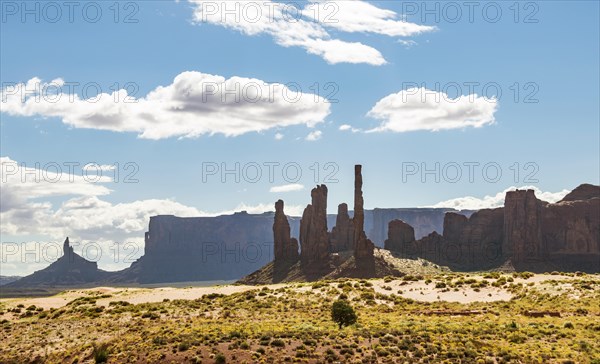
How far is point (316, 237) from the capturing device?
190 m

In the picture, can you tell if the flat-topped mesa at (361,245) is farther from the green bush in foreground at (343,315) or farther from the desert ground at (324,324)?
the green bush in foreground at (343,315)

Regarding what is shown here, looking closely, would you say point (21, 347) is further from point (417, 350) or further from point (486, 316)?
point (486, 316)

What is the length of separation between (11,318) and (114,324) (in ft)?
56.0

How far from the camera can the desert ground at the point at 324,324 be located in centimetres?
4888

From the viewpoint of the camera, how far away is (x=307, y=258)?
618ft

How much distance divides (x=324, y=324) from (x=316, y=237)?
130183 mm

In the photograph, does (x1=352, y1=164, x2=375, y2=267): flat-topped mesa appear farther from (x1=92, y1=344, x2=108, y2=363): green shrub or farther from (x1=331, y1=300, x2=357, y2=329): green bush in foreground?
(x1=92, y1=344, x2=108, y2=363): green shrub

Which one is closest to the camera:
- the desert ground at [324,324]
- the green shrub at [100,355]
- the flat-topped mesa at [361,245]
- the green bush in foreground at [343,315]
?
the desert ground at [324,324]

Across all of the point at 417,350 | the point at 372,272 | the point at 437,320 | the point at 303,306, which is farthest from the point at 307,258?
the point at 417,350

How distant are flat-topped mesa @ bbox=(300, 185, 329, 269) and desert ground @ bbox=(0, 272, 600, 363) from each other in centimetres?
9139

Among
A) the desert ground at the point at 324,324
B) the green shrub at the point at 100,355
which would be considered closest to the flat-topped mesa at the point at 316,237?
the desert ground at the point at 324,324

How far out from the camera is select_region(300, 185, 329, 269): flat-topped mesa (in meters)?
184

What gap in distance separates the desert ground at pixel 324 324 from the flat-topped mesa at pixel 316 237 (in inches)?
3598

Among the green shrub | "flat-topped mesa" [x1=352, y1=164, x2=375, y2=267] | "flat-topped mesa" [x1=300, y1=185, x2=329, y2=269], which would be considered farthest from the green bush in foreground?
"flat-topped mesa" [x1=300, y1=185, x2=329, y2=269]
